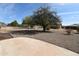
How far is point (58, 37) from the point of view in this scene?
4434mm

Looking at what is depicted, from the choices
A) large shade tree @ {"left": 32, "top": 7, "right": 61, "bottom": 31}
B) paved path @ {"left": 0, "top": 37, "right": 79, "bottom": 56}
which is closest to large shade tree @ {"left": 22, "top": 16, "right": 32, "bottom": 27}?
large shade tree @ {"left": 32, "top": 7, "right": 61, "bottom": 31}

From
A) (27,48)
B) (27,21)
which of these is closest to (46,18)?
(27,21)

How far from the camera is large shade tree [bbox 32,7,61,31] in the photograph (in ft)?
14.4

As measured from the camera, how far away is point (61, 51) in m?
4.34

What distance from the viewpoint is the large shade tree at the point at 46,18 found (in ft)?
14.4

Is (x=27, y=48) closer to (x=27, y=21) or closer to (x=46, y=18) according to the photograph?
(x=27, y=21)

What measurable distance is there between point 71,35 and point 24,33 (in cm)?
77

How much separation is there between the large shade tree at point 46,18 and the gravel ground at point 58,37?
0.44 feet

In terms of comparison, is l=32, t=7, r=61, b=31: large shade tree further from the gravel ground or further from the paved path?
the paved path

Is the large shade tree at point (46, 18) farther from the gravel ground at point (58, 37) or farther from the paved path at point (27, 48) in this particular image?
the paved path at point (27, 48)

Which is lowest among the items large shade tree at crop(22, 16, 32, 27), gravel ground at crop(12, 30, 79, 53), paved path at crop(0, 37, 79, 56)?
paved path at crop(0, 37, 79, 56)

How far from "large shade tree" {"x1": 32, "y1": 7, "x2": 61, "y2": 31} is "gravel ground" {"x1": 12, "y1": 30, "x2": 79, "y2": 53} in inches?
5.3

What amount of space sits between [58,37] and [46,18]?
A: 14.4 inches

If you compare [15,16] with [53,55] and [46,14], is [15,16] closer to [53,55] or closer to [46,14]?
[46,14]
